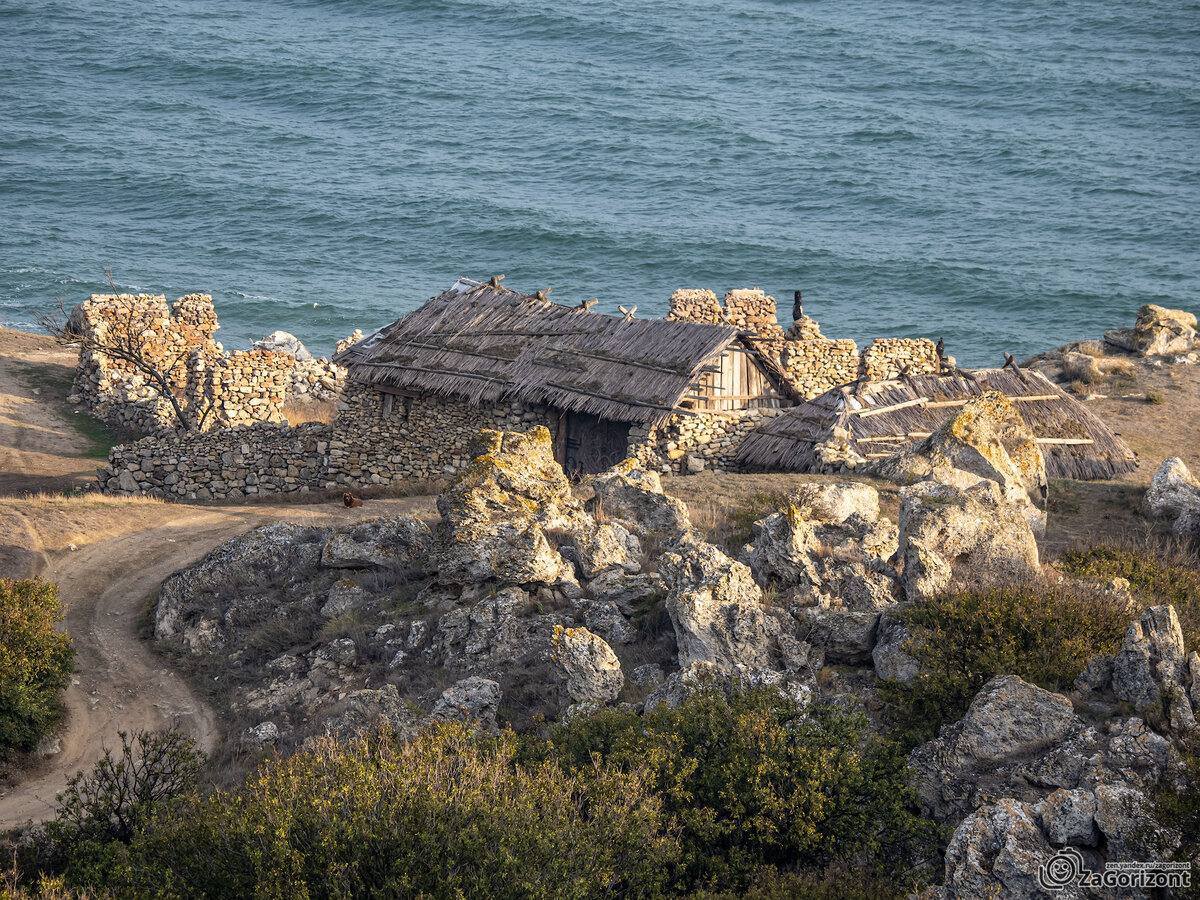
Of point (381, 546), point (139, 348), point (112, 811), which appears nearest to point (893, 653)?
point (381, 546)

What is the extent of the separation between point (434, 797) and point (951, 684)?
17.9ft

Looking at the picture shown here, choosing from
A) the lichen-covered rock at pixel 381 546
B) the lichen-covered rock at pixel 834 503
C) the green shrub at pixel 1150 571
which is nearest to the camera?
the green shrub at pixel 1150 571

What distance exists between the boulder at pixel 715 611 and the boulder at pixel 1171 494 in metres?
9.68

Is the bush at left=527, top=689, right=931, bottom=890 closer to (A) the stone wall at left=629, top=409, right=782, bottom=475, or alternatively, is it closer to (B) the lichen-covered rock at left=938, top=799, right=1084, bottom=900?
(B) the lichen-covered rock at left=938, top=799, right=1084, bottom=900

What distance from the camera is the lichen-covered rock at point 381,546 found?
56.2 ft

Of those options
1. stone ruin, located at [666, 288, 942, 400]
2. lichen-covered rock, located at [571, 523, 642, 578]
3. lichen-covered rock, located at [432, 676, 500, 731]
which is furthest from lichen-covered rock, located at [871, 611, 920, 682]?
stone ruin, located at [666, 288, 942, 400]

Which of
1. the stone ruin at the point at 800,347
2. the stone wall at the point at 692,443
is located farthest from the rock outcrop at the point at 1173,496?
the stone wall at the point at 692,443

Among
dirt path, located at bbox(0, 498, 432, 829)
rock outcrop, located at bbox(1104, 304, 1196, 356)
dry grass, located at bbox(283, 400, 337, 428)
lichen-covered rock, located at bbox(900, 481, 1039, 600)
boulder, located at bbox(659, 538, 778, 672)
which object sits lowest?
dry grass, located at bbox(283, 400, 337, 428)

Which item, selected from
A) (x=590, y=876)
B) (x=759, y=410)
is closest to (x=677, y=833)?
(x=590, y=876)

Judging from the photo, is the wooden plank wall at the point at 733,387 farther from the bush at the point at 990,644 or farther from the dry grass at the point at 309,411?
the bush at the point at 990,644

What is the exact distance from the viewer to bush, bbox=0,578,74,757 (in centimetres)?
1445

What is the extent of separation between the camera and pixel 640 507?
17.7m

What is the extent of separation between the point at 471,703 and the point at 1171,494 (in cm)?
1361

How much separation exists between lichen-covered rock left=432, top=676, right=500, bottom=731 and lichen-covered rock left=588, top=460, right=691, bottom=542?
191 inches
